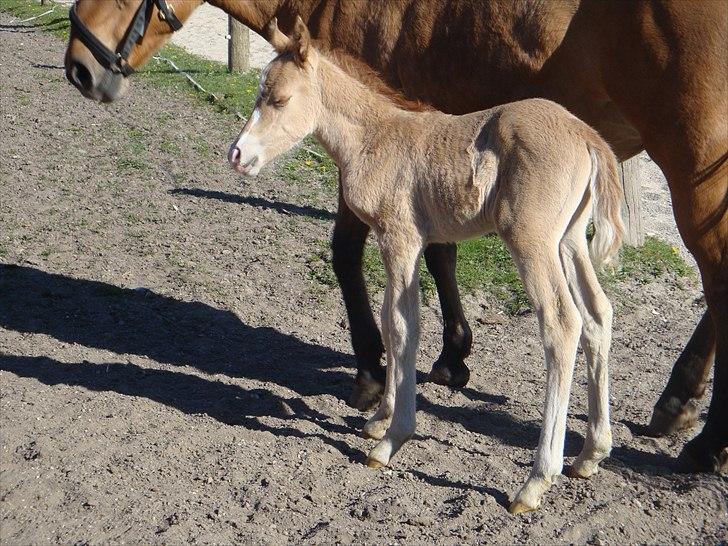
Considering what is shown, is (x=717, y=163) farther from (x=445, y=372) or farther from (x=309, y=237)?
(x=309, y=237)

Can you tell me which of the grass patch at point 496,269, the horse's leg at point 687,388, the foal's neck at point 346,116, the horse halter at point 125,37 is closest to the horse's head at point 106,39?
the horse halter at point 125,37

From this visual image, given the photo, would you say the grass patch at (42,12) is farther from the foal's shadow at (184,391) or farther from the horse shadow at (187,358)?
the foal's shadow at (184,391)

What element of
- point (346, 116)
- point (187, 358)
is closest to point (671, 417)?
point (346, 116)

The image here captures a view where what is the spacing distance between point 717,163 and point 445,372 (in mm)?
2052

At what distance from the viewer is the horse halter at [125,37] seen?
5406 mm

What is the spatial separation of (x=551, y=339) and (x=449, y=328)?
1706 mm

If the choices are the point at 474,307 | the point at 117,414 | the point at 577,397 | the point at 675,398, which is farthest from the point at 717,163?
the point at 117,414

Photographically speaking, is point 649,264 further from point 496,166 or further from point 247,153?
point 247,153

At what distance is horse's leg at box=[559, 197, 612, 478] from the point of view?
413 cm

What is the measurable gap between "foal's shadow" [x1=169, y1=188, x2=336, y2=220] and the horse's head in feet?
8.88

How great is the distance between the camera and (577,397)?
5.35 m

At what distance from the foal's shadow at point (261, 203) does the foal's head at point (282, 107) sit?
12.0 ft

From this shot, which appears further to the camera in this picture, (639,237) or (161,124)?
(161,124)

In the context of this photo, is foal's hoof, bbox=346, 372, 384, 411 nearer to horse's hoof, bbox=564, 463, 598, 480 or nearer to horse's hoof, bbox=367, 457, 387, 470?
horse's hoof, bbox=367, 457, 387, 470
